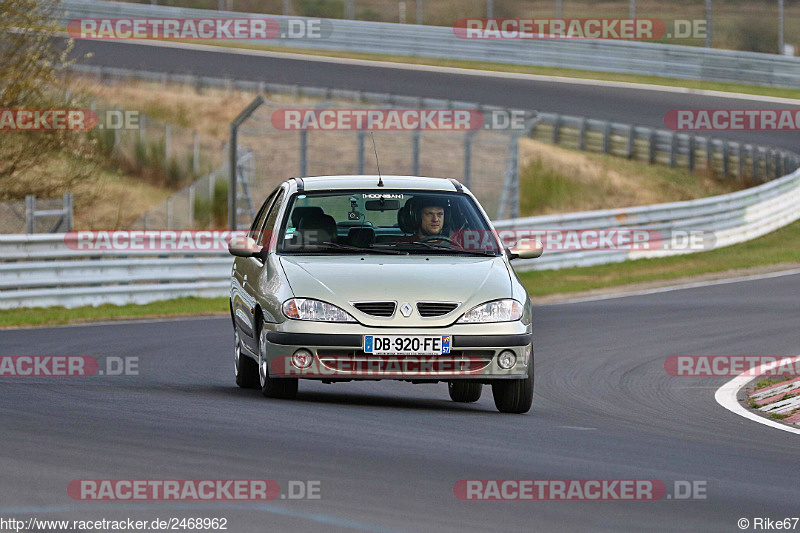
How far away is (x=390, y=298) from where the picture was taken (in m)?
9.45

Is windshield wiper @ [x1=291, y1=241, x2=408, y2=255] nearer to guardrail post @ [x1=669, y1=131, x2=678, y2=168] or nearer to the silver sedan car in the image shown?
the silver sedan car

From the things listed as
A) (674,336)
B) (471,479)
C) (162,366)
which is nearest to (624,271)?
(674,336)

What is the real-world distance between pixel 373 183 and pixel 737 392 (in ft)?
13.3

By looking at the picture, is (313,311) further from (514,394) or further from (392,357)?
(514,394)

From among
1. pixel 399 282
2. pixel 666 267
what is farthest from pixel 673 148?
pixel 399 282

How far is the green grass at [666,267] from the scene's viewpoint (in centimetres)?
2395

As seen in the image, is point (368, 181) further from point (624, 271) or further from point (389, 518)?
point (624, 271)

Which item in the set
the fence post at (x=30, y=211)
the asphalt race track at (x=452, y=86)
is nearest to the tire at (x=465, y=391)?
the fence post at (x=30, y=211)

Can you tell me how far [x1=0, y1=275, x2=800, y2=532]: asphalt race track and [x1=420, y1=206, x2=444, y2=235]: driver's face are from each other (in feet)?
4.25

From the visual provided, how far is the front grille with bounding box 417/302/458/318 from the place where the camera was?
9.45 m

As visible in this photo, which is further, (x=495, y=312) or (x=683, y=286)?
(x=683, y=286)

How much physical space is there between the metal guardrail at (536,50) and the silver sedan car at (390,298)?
1303 inches

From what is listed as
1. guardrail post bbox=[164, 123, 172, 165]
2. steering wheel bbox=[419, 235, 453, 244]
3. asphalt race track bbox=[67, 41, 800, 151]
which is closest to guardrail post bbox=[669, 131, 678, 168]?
asphalt race track bbox=[67, 41, 800, 151]

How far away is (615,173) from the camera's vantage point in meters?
35.1
